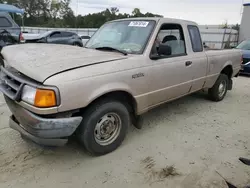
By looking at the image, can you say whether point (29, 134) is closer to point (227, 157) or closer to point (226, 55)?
point (227, 157)

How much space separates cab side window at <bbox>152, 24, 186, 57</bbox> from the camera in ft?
12.3

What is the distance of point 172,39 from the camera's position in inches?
164

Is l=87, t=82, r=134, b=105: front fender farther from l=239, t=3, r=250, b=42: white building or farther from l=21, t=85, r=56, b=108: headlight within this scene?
l=239, t=3, r=250, b=42: white building

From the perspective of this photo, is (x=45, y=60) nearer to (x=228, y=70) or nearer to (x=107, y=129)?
(x=107, y=129)

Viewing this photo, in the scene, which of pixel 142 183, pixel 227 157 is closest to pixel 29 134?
pixel 142 183

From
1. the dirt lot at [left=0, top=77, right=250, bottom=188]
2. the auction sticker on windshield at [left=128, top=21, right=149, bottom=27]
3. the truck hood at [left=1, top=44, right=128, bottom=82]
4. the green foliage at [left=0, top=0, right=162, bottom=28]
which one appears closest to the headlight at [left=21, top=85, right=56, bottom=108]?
the truck hood at [left=1, top=44, right=128, bottom=82]

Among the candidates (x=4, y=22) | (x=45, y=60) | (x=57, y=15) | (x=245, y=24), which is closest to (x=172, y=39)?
(x=45, y=60)

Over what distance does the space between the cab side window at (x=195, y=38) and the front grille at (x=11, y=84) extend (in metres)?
3.17

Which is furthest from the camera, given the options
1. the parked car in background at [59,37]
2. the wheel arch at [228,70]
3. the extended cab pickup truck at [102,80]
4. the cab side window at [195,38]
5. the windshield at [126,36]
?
the parked car in background at [59,37]

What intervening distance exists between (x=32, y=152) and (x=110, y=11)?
146 ft

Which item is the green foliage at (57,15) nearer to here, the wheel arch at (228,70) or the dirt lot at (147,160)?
the wheel arch at (228,70)

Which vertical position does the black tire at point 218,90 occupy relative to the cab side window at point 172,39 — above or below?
below

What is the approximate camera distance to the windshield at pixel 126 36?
3.57 m

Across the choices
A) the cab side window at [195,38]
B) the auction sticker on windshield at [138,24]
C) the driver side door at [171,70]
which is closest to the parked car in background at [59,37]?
the cab side window at [195,38]
